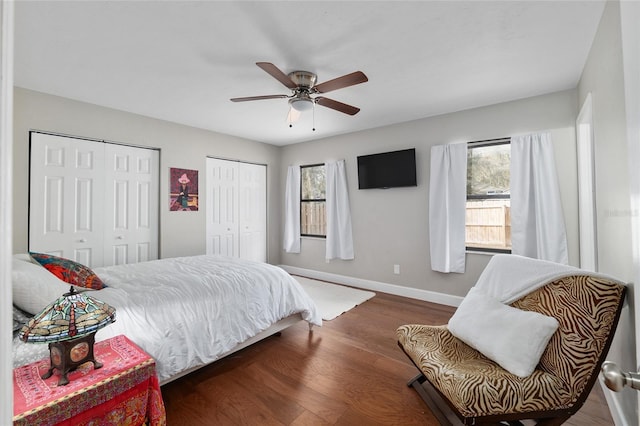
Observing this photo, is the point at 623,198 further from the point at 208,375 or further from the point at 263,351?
the point at 208,375

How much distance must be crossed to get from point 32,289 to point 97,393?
806mm

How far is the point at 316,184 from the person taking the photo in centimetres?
521

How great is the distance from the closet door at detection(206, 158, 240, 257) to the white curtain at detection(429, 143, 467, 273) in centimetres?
315

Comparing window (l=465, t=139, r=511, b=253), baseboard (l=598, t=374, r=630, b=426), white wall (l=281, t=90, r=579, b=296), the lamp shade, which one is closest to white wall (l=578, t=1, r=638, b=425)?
baseboard (l=598, t=374, r=630, b=426)

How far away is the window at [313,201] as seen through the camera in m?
5.12

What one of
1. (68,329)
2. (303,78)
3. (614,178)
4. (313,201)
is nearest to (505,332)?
(614,178)

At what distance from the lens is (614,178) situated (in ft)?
5.42

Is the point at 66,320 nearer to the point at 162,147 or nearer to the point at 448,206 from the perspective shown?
the point at 162,147

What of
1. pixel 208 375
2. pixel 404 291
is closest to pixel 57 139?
pixel 208 375

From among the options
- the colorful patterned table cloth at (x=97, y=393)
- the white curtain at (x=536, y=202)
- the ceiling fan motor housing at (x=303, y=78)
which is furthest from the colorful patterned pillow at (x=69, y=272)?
the white curtain at (x=536, y=202)

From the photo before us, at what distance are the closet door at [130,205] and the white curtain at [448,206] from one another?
376 centimetres

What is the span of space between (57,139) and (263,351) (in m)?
3.15

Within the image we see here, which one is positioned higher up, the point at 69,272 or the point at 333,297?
the point at 69,272

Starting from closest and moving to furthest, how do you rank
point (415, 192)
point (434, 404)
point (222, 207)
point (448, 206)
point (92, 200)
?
point (434, 404) < point (92, 200) < point (448, 206) < point (415, 192) < point (222, 207)
